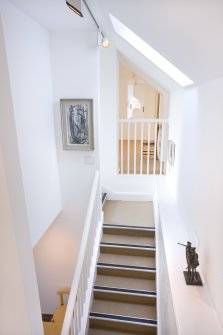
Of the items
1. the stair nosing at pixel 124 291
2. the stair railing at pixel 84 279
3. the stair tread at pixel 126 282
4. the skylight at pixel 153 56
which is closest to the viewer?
the stair railing at pixel 84 279

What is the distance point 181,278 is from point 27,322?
1.39 m

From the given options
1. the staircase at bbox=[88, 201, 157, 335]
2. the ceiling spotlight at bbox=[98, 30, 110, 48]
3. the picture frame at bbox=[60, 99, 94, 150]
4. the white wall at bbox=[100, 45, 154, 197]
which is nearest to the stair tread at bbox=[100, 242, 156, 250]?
the staircase at bbox=[88, 201, 157, 335]

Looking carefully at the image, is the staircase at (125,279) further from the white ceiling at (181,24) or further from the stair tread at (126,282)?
the white ceiling at (181,24)

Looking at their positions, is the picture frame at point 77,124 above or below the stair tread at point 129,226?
above

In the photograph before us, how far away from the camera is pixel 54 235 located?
4336 millimetres

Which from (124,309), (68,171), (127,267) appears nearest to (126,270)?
(127,267)

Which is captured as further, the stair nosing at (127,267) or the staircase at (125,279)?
the stair nosing at (127,267)

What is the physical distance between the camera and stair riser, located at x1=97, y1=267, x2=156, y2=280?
11.4 ft

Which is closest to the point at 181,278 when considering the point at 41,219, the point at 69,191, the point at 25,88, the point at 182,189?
the point at 182,189

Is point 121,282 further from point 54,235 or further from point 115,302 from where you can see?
point 54,235

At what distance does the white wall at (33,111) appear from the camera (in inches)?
102

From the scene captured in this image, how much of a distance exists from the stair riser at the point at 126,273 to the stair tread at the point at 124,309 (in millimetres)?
357

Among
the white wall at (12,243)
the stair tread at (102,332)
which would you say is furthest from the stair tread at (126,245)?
the white wall at (12,243)

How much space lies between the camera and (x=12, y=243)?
1354 mm
